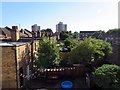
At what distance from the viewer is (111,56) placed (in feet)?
85.4

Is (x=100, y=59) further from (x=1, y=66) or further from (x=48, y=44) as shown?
(x=1, y=66)

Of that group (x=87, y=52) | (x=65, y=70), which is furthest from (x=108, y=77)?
(x=65, y=70)

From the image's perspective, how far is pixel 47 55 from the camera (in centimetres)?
2216

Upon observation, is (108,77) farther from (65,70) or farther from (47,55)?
(47,55)

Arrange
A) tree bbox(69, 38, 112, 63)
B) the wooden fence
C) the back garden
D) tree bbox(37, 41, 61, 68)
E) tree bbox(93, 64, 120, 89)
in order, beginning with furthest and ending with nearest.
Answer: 1. the wooden fence
2. tree bbox(37, 41, 61, 68)
3. tree bbox(69, 38, 112, 63)
4. the back garden
5. tree bbox(93, 64, 120, 89)

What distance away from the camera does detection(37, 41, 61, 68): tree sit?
21.9 m

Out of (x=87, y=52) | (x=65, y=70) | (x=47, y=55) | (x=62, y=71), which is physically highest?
(x=87, y=52)

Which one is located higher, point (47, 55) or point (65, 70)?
point (47, 55)

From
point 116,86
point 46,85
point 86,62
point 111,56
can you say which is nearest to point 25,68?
point 46,85

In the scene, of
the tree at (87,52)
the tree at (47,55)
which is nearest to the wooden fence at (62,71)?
the tree at (47,55)

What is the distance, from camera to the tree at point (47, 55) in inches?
863

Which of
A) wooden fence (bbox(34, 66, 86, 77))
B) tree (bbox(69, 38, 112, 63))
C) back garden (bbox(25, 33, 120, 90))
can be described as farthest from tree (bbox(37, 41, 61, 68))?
tree (bbox(69, 38, 112, 63))

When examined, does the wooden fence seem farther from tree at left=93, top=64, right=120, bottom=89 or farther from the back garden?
tree at left=93, top=64, right=120, bottom=89

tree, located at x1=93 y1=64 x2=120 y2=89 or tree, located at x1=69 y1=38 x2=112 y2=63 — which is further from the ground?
tree, located at x1=69 y1=38 x2=112 y2=63
